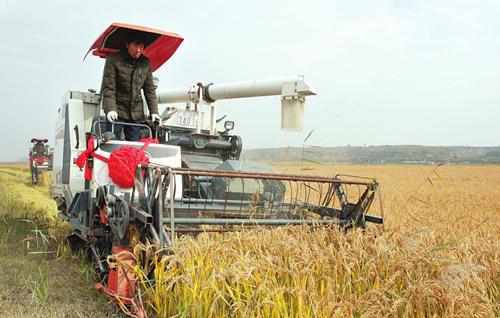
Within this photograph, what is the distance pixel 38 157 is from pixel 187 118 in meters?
11.8

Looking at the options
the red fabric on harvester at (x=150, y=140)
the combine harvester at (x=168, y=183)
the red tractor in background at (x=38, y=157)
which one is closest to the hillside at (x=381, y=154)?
the combine harvester at (x=168, y=183)

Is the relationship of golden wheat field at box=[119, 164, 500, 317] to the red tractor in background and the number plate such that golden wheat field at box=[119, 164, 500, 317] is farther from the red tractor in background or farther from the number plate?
the red tractor in background

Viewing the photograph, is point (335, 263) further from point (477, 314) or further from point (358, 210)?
point (358, 210)

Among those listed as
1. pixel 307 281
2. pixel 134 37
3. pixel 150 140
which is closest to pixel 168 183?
pixel 307 281

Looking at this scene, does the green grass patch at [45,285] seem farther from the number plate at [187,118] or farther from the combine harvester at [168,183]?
the number plate at [187,118]

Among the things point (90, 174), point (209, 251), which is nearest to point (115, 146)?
point (90, 174)

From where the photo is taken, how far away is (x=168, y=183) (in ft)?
10.3

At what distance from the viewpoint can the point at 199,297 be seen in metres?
2.47

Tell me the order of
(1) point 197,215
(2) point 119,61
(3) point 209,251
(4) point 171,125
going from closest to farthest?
(3) point 209,251, (1) point 197,215, (2) point 119,61, (4) point 171,125

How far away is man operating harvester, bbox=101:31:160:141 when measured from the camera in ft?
16.2

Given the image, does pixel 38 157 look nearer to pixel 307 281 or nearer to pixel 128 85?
pixel 128 85

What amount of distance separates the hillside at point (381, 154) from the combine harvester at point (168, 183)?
0.29m

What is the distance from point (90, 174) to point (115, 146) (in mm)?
431

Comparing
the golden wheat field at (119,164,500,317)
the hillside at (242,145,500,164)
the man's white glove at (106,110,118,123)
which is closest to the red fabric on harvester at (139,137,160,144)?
the man's white glove at (106,110,118,123)
